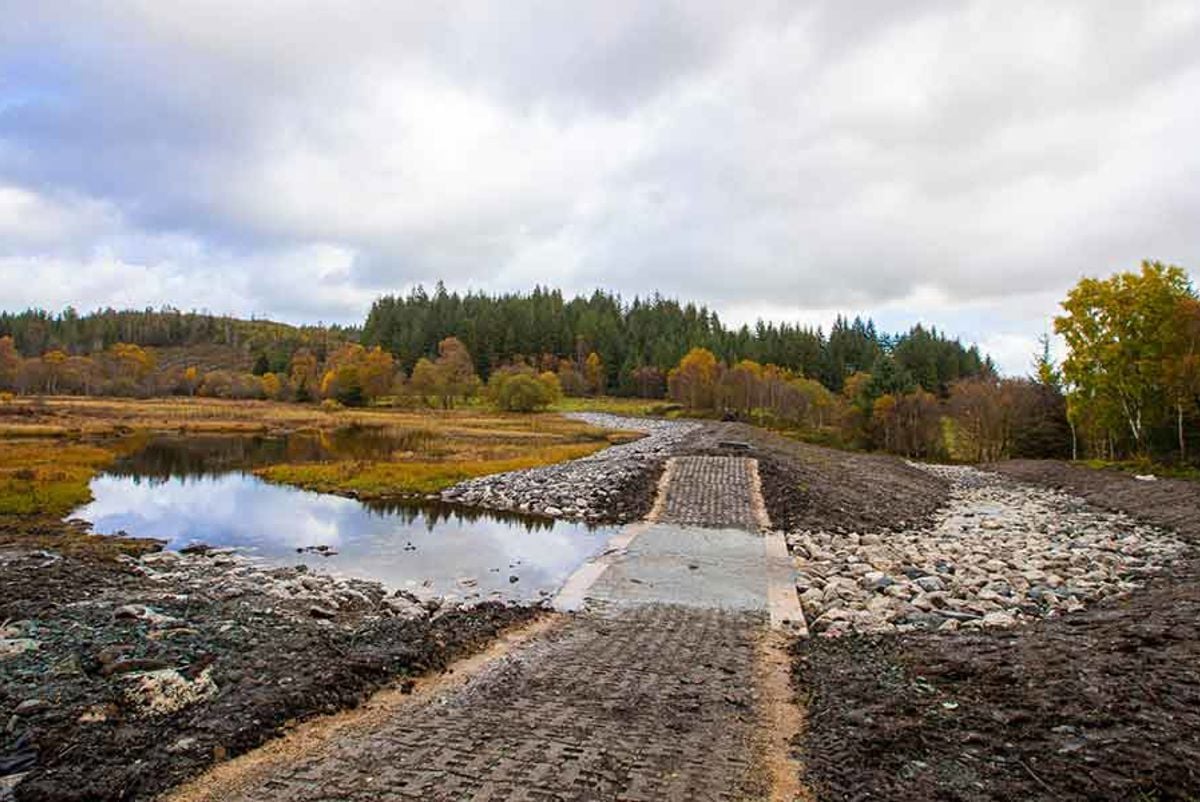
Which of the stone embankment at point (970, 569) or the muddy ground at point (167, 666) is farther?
the stone embankment at point (970, 569)

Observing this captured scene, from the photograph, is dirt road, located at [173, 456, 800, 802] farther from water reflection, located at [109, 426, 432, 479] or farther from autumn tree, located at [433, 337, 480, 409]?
autumn tree, located at [433, 337, 480, 409]

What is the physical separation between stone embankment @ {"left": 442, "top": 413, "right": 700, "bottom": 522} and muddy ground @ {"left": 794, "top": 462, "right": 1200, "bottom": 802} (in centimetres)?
1249

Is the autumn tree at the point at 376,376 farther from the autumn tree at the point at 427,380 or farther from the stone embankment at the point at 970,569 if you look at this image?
the stone embankment at the point at 970,569

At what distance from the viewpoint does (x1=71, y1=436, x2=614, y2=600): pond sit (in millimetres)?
15055

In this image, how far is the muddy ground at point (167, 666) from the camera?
19.6ft

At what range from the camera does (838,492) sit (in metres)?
23.5

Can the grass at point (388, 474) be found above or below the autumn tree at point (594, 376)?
below

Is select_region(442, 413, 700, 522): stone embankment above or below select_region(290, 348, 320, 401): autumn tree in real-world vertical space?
below

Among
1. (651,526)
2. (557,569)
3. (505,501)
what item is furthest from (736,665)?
(505,501)

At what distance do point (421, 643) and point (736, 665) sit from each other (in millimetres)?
4216

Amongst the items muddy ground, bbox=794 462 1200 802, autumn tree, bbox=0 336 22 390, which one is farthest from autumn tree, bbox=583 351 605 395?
muddy ground, bbox=794 462 1200 802

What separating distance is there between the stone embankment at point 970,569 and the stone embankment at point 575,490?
20.9 feet

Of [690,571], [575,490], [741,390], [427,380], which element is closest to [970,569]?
[690,571]

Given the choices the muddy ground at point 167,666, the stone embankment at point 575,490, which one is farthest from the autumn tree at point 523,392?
the muddy ground at point 167,666
